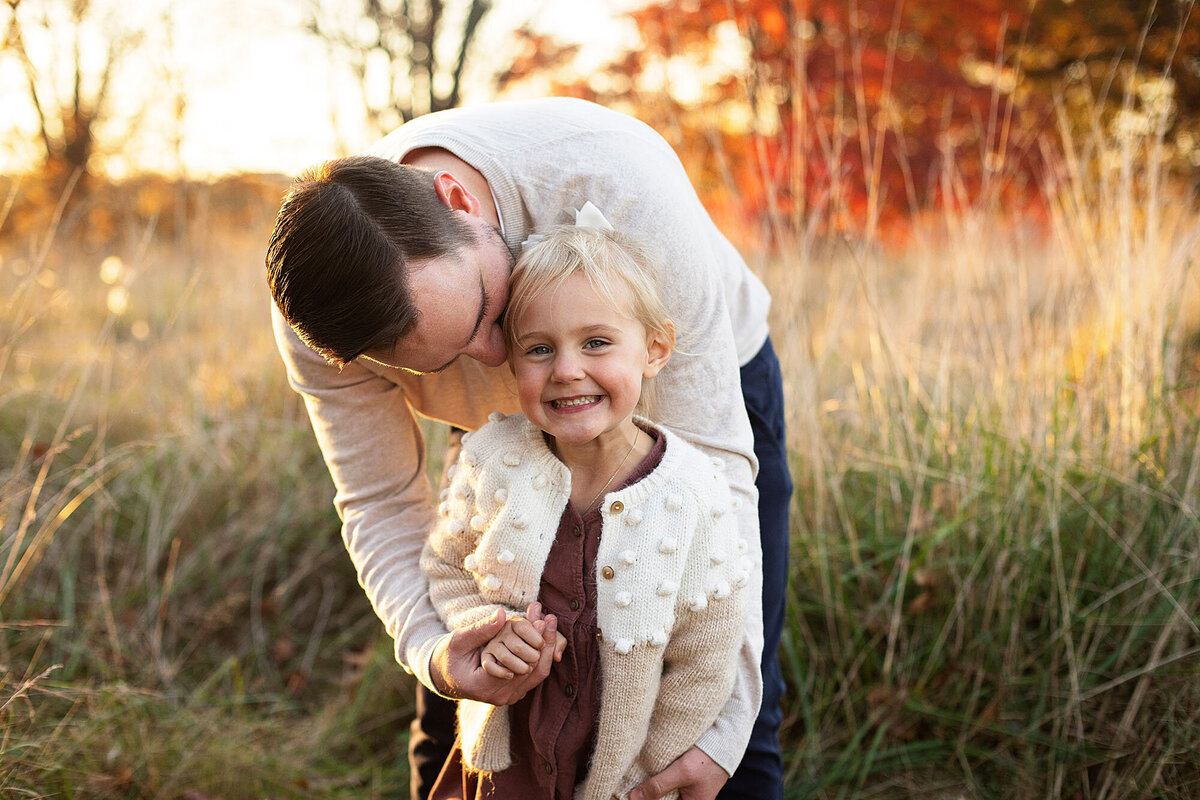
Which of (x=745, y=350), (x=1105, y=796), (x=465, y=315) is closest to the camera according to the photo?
(x=465, y=315)

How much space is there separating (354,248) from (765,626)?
1.13m

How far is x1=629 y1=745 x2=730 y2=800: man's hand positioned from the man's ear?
992mm

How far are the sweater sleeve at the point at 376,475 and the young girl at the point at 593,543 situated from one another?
0.54 ft

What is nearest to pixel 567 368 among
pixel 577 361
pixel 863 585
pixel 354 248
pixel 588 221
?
pixel 577 361

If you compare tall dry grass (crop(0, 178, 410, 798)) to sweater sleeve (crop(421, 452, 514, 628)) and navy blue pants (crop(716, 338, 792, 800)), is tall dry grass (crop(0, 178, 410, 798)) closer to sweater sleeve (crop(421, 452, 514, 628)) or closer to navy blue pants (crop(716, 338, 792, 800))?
sweater sleeve (crop(421, 452, 514, 628))

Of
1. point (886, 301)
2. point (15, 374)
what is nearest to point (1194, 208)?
point (886, 301)

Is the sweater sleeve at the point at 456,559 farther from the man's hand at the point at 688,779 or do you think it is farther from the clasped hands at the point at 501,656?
the man's hand at the point at 688,779

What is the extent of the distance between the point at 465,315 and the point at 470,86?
6.57 metres

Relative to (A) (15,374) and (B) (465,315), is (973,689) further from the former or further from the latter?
(A) (15,374)

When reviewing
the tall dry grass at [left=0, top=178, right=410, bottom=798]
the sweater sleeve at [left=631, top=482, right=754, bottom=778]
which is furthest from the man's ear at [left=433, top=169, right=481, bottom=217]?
the tall dry grass at [left=0, top=178, right=410, bottom=798]

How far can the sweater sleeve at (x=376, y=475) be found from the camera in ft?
5.24

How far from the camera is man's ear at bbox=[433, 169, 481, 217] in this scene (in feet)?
4.56

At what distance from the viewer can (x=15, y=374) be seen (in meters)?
4.00

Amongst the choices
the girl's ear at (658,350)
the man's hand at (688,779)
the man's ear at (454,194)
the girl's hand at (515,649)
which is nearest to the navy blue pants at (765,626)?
the man's hand at (688,779)
